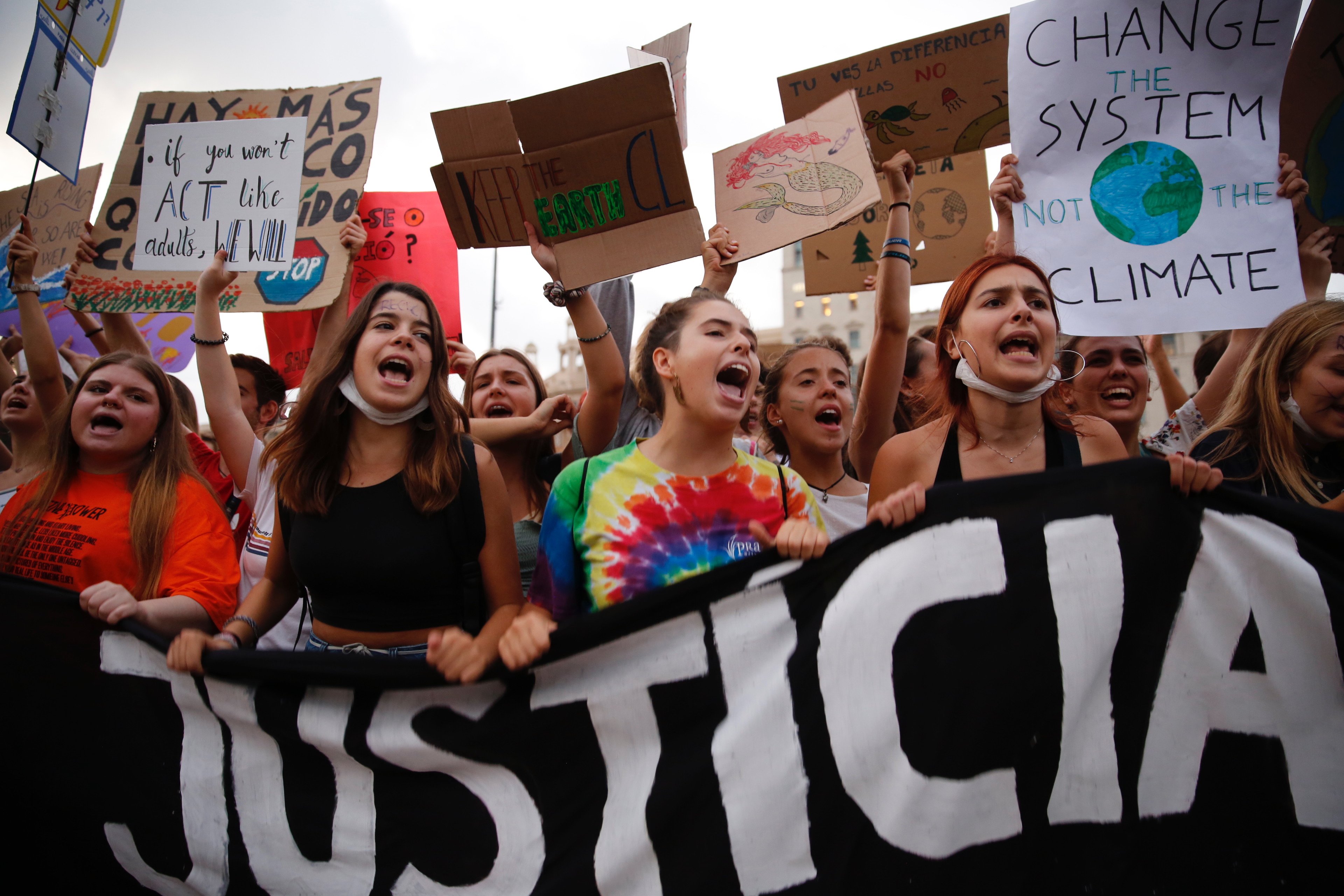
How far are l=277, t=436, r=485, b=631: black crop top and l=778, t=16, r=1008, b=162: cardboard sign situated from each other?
7.94ft

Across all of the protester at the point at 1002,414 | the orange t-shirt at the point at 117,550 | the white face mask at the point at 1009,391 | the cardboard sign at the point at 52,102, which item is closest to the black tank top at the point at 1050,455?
the protester at the point at 1002,414

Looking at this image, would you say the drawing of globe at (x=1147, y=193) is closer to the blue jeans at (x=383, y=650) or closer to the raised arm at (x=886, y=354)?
the raised arm at (x=886, y=354)

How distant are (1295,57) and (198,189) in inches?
187

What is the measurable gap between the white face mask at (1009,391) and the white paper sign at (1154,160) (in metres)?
0.63

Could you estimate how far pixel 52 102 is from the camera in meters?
3.77

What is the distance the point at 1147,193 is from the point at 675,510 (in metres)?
2.20

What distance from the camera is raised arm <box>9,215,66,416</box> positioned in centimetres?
354

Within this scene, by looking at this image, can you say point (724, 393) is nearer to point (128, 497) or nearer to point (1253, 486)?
point (1253, 486)

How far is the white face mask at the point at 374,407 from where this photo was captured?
2338 millimetres

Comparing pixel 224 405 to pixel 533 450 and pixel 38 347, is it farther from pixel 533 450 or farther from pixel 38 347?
pixel 38 347

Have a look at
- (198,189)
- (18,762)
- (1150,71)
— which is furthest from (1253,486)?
(198,189)

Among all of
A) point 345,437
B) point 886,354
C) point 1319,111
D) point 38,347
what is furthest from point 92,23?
point 1319,111

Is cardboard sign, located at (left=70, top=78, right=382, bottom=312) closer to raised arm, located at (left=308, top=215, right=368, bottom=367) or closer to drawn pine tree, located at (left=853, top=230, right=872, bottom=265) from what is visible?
raised arm, located at (left=308, top=215, right=368, bottom=367)

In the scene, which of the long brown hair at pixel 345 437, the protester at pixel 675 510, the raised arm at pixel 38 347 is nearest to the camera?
the protester at pixel 675 510
